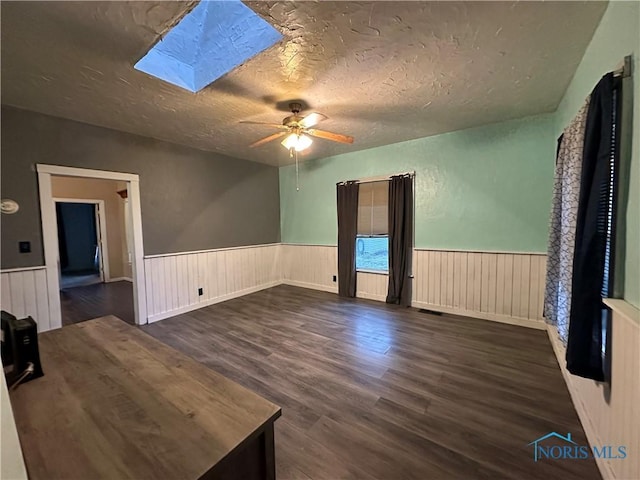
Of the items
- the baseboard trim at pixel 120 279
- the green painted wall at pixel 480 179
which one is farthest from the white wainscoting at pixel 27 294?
the green painted wall at pixel 480 179

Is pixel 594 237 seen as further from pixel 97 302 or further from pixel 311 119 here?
pixel 97 302

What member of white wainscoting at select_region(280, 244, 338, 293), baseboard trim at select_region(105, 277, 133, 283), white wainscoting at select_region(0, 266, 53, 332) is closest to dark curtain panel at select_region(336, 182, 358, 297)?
white wainscoting at select_region(280, 244, 338, 293)

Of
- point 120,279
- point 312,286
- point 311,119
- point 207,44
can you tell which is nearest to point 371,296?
point 312,286

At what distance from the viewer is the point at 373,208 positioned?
4391 millimetres

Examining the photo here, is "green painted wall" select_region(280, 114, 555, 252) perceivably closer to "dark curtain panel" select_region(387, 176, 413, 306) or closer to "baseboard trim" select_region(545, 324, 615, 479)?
"dark curtain panel" select_region(387, 176, 413, 306)

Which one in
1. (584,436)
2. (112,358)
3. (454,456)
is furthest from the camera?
(584,436)

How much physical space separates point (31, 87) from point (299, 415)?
343cm

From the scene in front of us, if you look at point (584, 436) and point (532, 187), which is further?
point (532, 187)

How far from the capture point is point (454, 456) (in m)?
1.50

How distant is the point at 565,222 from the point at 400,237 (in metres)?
2.17

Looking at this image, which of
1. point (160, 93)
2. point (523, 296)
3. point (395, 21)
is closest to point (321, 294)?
point (523, 296)

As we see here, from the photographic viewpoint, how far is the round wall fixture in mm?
2529

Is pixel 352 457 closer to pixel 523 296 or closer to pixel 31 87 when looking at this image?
pixel 523 296

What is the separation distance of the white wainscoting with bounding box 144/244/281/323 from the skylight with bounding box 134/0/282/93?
8.04 ft
